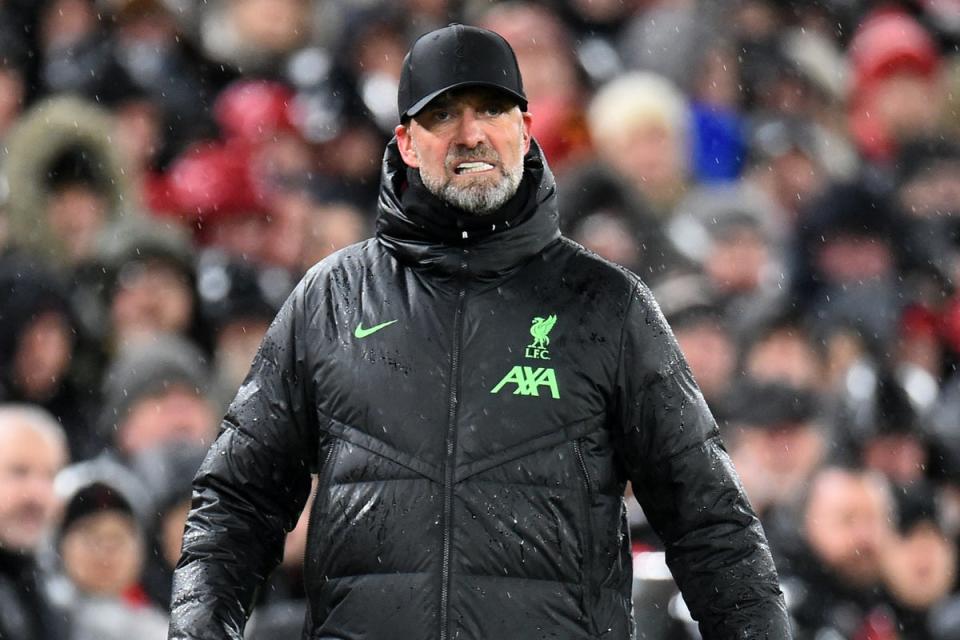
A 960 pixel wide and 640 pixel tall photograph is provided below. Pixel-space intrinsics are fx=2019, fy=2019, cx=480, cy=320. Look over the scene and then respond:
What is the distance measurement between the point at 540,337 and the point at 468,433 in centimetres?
25

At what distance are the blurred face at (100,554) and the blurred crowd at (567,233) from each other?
0.01 meters

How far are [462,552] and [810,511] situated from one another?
4.12 m

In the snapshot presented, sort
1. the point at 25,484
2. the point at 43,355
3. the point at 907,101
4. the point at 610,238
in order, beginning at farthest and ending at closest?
the point at 907,101 → the point at 610,238 → the point at 43,355 → the point at 25,484

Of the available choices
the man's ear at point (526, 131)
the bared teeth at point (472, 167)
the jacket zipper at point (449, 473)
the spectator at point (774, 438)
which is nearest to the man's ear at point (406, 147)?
the bared teeth at point (472, 167)

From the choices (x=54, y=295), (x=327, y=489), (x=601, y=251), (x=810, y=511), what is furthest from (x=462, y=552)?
(x=601, y=251)

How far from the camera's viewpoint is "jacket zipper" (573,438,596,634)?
372 centimetres

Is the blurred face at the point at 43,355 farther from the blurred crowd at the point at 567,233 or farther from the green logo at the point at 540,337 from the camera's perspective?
the green logo at the point at 540,337

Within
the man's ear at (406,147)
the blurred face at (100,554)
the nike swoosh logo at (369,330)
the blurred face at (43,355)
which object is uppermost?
the man's ear at (406,147)

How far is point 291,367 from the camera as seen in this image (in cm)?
395

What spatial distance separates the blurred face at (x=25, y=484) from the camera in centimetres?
665

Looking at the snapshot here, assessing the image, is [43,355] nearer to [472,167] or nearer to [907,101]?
[472,167]

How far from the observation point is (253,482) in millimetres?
3916

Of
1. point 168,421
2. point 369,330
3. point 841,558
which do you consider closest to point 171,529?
point 168,421

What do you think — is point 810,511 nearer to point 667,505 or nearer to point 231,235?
point 231,235
